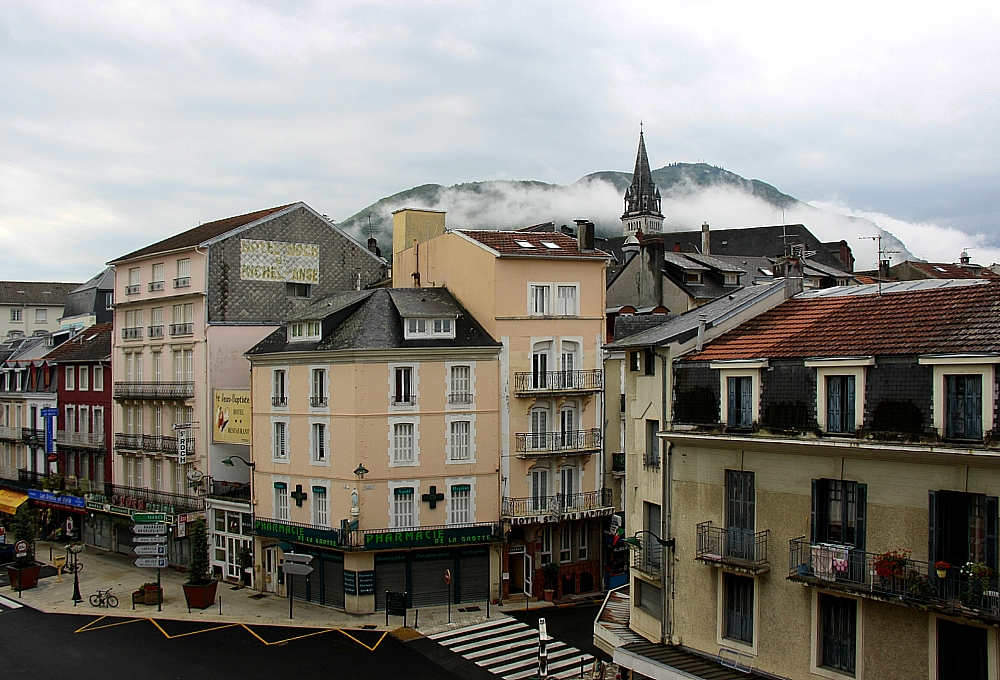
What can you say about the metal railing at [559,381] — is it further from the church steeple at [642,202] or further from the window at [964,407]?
the church steeple at [642,202]

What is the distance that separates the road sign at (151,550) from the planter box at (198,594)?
1915 mm

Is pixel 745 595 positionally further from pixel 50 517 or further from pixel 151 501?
pixel 50 517

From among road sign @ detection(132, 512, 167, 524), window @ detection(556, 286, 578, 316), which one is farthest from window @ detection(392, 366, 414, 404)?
road sign @ detection(132, 512, 167, 524)

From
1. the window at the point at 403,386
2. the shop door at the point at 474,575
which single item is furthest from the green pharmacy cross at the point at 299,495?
the shop door at the point at 474,575

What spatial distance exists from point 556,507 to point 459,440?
5580 mm

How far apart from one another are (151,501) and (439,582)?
62.6 ft

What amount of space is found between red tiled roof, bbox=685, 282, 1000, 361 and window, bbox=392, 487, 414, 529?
61.7 ft

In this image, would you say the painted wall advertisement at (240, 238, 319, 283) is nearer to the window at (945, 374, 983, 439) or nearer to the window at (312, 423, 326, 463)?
the window at (312, 423, 326, 463)

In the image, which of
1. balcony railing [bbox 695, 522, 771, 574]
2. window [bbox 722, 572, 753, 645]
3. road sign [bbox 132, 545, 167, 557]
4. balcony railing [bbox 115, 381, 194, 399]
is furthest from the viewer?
balcony railing [bbox 115, 381, 194, 399]

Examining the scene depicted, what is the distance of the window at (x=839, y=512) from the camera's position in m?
20.1

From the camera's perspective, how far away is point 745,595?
22469mm

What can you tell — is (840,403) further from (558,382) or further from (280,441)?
(280,441)

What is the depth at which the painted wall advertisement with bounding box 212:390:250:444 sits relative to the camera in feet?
146

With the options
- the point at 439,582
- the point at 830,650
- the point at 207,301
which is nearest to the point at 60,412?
the point at 207,301
